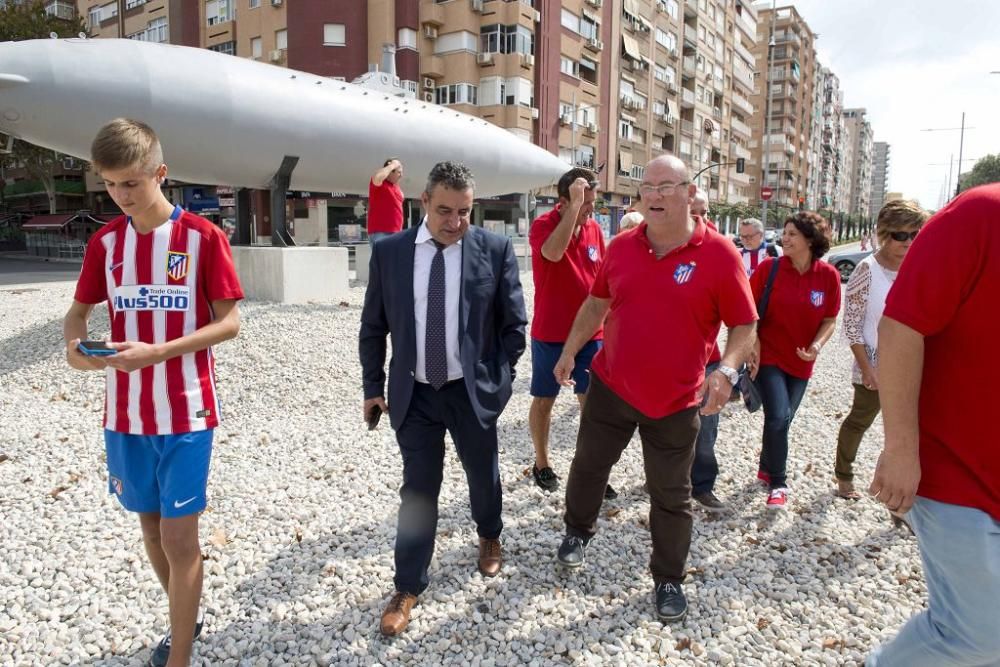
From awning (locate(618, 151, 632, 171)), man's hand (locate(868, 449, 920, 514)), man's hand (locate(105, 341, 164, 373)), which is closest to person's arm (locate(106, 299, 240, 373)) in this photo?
man's hand (locate(105, 341, 164, 373))

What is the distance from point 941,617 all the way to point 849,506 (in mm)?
2847

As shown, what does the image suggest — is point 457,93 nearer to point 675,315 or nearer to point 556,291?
point 556,291

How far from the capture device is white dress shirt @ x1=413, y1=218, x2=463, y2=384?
2910 mm

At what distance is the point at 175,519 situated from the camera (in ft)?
7.52

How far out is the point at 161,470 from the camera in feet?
7.59

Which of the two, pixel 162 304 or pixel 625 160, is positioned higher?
pixel 625 160

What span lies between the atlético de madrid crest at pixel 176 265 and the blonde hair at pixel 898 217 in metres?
3.90

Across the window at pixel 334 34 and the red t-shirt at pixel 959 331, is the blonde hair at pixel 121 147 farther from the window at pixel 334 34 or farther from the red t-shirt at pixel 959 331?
the window at pixel 334 34

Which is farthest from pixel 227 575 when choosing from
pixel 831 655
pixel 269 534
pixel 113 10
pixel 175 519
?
pixel 113 10

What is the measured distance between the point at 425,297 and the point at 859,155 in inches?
6935

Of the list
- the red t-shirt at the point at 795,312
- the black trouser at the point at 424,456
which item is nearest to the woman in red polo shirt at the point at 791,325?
the red t-shirt at the point at 795,312

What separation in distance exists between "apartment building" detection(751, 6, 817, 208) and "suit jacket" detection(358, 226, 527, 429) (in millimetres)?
75572

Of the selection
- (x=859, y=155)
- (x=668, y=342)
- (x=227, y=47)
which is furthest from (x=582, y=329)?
(x=859, y=155)

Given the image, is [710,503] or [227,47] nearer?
[710,503]
